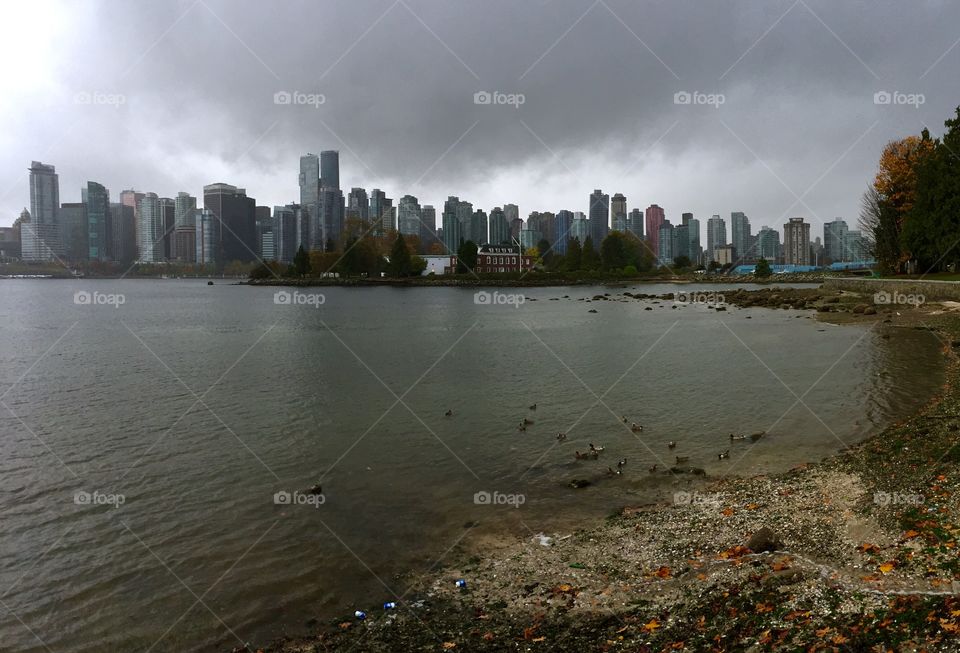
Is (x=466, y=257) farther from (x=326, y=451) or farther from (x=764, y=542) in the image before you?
(x=764, y=542)

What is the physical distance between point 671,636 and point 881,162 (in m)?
89.1

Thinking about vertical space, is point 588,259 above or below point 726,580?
above

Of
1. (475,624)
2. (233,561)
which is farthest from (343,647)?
(233,561)

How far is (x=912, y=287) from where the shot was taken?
61625mm

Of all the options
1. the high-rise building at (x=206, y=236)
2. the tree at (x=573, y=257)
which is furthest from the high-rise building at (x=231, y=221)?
the tree at (x=573, y=257)

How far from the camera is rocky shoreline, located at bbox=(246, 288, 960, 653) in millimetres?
7316

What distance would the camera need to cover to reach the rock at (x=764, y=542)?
10039 mm

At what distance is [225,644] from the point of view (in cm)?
928

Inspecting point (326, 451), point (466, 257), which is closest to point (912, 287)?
point (326, 451)

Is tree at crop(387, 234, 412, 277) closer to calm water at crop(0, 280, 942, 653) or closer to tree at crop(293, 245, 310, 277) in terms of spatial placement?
tree at crop(293, 245, 310, 277)

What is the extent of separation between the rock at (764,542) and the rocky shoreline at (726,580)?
0.09 ft

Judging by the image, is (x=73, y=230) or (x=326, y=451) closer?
(x=326, y=451)

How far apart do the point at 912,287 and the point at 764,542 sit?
212ft

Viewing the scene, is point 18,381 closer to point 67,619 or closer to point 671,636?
point 67,619
